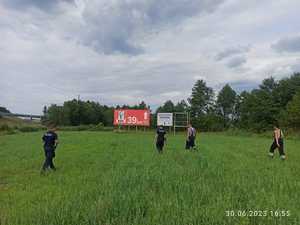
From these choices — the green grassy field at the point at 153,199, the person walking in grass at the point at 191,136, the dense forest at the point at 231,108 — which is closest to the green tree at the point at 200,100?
the dense forest at the point at 231,108

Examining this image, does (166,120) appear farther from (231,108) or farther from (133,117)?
(231,108)

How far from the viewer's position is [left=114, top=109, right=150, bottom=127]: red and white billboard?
64.8 m

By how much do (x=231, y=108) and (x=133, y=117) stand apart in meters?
52.9

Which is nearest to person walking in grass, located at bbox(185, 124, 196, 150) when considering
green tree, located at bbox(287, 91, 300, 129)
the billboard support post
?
the billboard support post

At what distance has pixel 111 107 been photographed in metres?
136

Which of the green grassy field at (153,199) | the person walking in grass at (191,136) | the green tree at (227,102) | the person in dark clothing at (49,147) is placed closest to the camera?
the green grassy field at (153,199)

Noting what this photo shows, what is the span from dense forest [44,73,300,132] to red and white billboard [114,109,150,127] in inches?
557

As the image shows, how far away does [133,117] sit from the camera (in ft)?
213

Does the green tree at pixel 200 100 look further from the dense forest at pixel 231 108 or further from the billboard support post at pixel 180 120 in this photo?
the billboard support post at pixel 180 120

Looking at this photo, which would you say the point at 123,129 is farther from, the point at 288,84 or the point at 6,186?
the point at 6,186

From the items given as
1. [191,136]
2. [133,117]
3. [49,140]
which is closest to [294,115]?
[133,117]

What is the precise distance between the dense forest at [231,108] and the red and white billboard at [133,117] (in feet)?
46.4

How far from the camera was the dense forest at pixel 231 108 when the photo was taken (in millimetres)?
76688

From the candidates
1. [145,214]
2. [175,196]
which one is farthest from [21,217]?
[175,196]
